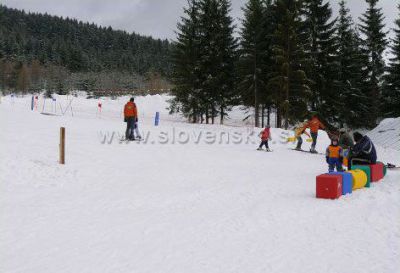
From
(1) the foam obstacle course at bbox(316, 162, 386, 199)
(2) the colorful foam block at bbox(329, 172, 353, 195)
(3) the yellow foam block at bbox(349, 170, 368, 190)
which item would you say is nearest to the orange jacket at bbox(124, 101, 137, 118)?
(1) the foam obstacle course at bbox(316, 162, 386, 199)

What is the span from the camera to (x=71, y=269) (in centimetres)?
525

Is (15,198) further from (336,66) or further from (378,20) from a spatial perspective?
(378,20)

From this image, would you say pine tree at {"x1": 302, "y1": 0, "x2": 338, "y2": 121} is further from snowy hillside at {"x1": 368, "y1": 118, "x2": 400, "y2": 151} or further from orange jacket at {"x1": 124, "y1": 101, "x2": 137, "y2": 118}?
orange jacket at {"x1": 124, "y1": 101, "x2": 137, "y2": 118}

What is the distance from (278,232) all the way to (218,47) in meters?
31.1

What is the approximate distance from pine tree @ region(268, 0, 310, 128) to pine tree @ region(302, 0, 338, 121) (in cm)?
364

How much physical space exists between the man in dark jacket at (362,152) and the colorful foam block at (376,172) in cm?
26

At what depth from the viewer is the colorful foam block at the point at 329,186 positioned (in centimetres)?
955

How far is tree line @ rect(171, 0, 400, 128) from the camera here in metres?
34.2

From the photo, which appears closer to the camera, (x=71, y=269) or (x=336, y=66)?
(x=71, y=269)

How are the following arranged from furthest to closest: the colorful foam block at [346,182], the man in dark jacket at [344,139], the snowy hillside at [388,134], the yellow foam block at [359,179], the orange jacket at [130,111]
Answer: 1. the snowy hillside at [388,134]
2. the orange jacket at [130,111]
3. the man in dark jacket at [344,139]
4. the yellow foam block at [359,179]
5. the colorful foam block at [346,182]

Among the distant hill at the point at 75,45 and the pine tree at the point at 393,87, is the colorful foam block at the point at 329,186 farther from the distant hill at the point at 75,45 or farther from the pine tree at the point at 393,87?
the distant hill at the point at 75,45

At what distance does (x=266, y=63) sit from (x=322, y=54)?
5.84m

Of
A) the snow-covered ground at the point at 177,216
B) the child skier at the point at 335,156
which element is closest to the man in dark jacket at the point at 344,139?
the snow-covered ground at the point at 177,216

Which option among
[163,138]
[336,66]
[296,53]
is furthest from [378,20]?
[163,138]
